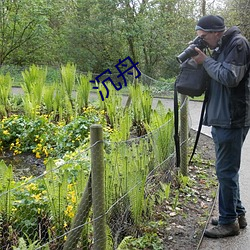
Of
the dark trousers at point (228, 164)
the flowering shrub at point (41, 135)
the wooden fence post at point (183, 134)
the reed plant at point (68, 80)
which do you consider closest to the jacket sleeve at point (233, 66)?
the dark trousers at point (228, 164)

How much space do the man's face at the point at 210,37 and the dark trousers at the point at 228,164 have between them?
68cm

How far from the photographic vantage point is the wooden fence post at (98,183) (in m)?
2.37

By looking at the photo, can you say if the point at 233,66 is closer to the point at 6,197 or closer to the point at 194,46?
the point at 194,46

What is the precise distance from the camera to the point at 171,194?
13.8 feet

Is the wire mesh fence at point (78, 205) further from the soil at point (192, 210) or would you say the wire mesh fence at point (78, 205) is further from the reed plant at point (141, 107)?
the reed plant at point (141, 107)

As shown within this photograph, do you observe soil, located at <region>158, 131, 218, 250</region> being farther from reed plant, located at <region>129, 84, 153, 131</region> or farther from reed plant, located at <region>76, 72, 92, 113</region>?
reed plant, located at <region>76, 72, 92, 113</region>

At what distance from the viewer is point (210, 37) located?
3061 millimetres

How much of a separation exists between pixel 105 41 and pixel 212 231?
45.7 ft

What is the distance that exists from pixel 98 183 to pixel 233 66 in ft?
4.35

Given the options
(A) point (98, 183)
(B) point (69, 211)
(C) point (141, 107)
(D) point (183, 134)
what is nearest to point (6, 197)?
(B) point (69, 211)

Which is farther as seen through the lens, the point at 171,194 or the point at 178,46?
the point at 178,46

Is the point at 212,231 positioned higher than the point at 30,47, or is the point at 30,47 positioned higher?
the point at 30,47

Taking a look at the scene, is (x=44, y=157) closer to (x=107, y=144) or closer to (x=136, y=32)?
(x=107, y=144)

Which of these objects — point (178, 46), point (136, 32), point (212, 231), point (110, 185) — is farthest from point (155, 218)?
point (178, 46)
